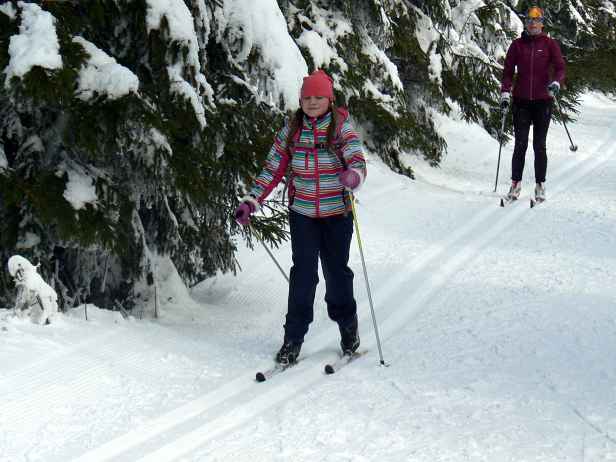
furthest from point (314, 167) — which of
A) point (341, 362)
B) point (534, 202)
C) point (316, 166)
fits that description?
point (534, 202)

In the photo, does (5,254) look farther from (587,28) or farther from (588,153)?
(587,28)

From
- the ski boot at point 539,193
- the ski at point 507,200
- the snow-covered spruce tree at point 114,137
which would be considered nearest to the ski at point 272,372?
the snow-covered spruce tree at point 114,137

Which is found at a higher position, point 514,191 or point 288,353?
point 288,353

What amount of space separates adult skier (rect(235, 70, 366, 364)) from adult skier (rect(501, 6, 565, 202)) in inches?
228

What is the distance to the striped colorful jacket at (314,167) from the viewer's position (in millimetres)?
5207

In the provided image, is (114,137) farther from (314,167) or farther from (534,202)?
(534,202)

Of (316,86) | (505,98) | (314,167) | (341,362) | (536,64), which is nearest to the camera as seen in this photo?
(316,86)

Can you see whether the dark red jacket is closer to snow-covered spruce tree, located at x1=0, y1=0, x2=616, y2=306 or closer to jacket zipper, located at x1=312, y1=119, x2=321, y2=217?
snow-covered spruce tree, located at x1=0, y1=0, x2=616, y2=306

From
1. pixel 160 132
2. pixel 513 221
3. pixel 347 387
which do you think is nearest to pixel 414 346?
pixel 347 387

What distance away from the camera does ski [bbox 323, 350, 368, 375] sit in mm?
5191

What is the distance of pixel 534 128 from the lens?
1063 cm

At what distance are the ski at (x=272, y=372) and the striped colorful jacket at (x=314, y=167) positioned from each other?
1013mm

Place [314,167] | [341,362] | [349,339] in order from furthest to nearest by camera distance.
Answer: [349,339] < [341,362] < [314,167]

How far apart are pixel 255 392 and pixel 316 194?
52.6 inches
